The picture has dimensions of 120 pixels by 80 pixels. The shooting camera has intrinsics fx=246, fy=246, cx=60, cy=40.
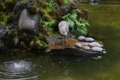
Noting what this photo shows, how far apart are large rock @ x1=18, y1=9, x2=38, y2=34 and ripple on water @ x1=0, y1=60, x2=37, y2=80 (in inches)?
51.5

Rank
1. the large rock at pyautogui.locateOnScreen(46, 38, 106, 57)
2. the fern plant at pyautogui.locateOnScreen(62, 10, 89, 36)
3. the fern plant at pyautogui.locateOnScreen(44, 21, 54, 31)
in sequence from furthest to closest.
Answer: the fern plant at pyautogui.locateOnScreen(62, 10, 89, 36) < the fern plant at pyautogui.locateOnScreen(44, 21, 54, 31) < the large rock at pyautogui.locateOnScreen(46, 38, 106, 57)

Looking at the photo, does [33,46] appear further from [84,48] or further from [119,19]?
[119,19]

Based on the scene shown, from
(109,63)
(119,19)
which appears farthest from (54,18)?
(119,19)

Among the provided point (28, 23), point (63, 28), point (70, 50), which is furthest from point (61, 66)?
point (28, 23)

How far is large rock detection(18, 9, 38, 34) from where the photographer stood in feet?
27.3

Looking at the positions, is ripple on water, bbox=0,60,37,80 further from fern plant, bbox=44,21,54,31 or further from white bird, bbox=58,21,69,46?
fern plant, bbox=44,21,54,31

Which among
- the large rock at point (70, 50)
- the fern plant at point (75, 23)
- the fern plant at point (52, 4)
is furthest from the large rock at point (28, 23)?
the fern plant at point (75, 23)

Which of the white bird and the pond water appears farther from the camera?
the white bird

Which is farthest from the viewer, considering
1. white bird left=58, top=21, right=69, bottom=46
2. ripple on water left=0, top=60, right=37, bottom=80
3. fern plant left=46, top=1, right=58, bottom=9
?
fern plant left=46, top=1, right=58, bottom=9

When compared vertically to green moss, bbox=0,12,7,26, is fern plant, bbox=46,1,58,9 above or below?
above

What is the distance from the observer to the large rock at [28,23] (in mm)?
8312

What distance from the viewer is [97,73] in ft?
22.4

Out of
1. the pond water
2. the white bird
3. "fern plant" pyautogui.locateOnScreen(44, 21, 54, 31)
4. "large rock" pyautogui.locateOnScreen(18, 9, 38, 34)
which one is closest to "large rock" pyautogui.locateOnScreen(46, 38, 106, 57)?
the pond water

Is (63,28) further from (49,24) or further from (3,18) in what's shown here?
(3,18)
